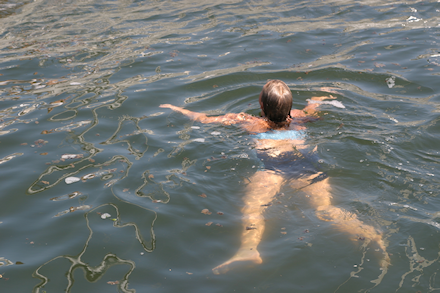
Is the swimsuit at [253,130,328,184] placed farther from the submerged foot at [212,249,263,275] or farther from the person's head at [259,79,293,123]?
the submerged foot at [212,249,263,275]

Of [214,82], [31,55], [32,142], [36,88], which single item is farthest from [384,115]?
[31,55]

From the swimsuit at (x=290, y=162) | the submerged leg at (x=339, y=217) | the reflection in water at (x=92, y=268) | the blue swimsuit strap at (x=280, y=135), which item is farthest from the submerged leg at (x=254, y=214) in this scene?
the reflection in water at (x=92, y=268)

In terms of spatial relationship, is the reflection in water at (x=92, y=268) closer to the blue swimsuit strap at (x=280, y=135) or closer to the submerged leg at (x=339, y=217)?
the submerged leg at (x=339, y=217)

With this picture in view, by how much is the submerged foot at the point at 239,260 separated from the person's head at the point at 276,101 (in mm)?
2075

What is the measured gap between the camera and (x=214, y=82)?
7.92m

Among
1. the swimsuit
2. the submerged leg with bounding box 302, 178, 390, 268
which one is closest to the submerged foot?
the submerged leg with bounding box 302, 178, 390, 268

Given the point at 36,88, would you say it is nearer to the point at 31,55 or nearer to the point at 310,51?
the point at 31,55

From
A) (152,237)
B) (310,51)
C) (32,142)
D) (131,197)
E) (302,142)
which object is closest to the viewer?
(152,237)

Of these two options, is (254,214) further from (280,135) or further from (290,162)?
(280,135)

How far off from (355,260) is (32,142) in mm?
4769

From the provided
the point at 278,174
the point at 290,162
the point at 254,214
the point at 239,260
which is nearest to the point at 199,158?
the point at 278,174

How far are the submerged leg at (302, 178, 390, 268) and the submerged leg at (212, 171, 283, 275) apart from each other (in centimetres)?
44

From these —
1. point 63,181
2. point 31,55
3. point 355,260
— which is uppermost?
point 31,55

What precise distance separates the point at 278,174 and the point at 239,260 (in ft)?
5.05
